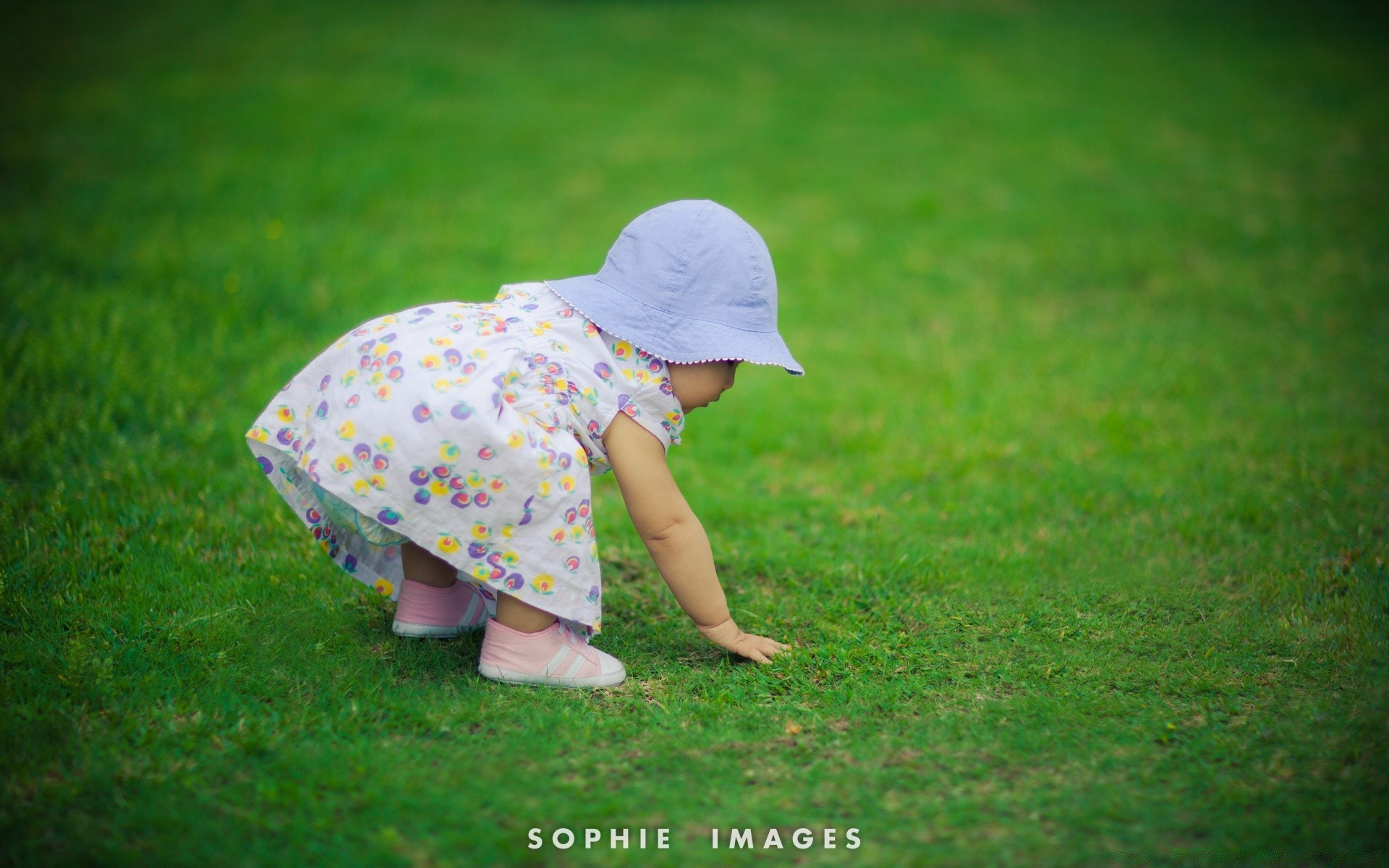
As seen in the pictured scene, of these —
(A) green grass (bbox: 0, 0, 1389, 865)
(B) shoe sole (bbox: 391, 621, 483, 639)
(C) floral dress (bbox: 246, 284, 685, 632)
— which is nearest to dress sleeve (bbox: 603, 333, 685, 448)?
(C) floral dress (bbox: 246, 284, 685, 632)

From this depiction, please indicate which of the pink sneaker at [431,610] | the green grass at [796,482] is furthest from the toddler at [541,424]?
the green grass at [796,482]

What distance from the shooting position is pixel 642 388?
9.25 feet

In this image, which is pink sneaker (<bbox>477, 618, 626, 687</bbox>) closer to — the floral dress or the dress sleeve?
the floral dress

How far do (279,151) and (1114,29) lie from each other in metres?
9.31

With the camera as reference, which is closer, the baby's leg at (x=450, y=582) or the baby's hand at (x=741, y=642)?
the baby's leg at (x=450, y=582)

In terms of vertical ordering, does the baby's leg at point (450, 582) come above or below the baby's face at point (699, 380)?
below

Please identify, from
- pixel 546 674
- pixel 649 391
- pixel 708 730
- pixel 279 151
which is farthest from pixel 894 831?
pixel 279 151

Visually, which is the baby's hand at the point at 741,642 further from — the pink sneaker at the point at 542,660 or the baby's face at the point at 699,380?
the baby's face at the point at 699,380

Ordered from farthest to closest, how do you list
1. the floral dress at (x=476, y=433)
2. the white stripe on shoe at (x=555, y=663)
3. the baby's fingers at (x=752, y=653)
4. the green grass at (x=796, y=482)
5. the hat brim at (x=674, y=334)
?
1. the baby's fingers at (x=752, y=653)
2. the white stripe on shoe at (x=555, y=663)
3. the hat brim at (x=674, y=334)
4. the floral dress at (x=476, y=433)
5. the green grass at (x=796, y=482)

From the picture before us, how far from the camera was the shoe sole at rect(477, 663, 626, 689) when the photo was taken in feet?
9.44

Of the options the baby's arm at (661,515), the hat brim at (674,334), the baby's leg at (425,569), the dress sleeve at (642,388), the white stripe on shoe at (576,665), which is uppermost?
the hat brim at (674,334)

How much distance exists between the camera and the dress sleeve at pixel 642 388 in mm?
2811

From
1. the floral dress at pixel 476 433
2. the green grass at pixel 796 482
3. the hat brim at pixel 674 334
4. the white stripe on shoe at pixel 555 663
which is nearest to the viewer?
the green grass at pixel 796 482

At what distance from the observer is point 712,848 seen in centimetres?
226
